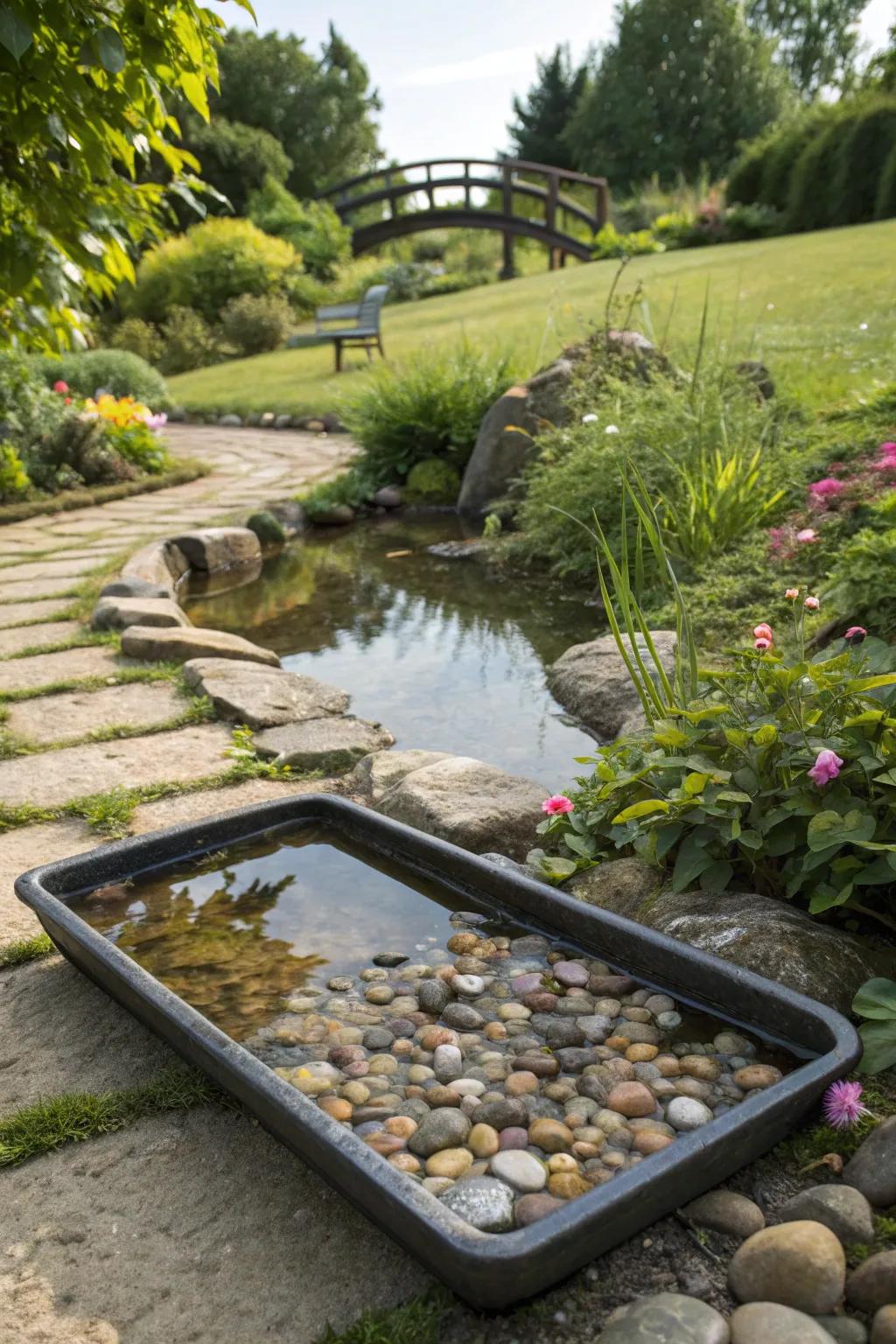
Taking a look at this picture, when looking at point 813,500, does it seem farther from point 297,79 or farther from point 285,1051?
point 297,79

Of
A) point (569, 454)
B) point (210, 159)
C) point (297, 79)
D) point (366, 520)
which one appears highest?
point (297, 79)

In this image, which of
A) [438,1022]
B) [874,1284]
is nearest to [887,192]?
[438,1022]

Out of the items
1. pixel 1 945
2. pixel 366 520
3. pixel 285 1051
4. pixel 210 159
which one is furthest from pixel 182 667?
pixel 210 159

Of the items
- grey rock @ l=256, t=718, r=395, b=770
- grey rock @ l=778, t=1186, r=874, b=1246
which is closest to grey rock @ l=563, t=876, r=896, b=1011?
grey rock @ l=778, t=1186, r=874, b=1246

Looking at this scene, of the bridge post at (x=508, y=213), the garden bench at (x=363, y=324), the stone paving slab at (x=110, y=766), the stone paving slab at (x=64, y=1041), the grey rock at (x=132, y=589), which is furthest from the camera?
the bridge post at (x=508, y=213)

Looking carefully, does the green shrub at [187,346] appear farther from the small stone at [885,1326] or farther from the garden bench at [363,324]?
the small stone at [885,1326]

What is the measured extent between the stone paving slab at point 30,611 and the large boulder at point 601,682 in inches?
83.9

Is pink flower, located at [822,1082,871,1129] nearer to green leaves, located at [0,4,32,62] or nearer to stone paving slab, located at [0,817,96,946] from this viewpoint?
stone paving slab, located at [0,817,96,946]

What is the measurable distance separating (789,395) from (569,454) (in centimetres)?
149

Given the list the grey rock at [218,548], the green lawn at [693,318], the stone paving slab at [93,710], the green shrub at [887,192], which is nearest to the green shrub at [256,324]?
the green lawn at [693,318]

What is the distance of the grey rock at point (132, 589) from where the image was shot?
4.56 m

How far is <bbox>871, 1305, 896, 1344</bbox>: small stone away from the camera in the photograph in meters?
1.09

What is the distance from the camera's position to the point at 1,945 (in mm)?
2059

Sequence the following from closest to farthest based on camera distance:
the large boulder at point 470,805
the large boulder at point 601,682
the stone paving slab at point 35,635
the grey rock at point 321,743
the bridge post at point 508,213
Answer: the large boulder at point 470,805 → the grey rock at point 321,743 → the large boulder at point 601,682 → the stone paving slab at point 35,635 → the bridge post at point 508,213
